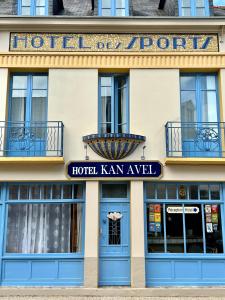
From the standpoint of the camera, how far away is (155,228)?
10961mm

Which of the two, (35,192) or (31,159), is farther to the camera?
(35,192)

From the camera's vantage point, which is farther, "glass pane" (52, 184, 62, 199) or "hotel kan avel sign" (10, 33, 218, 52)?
"hotel kan avel sign" (10, 33, 218, 52)

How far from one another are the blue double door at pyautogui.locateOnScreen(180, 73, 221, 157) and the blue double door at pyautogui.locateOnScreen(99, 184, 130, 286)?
2546 mm

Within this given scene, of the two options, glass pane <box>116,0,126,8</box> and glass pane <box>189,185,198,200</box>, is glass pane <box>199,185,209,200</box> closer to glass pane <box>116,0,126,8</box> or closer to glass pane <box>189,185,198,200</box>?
glass pane <box>189,185,198,200</box>

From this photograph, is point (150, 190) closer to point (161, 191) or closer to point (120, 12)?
point (161, 191)

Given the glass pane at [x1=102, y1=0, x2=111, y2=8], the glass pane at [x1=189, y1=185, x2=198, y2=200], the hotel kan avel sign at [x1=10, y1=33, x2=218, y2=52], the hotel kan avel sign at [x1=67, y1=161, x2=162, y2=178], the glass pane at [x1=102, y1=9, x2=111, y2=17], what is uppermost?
the glass pane at [x1=102, y1=0, x2=111, y2=8]

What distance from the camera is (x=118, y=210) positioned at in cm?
1105

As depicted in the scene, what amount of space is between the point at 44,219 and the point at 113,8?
268 inches

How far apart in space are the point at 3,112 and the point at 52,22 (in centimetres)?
306

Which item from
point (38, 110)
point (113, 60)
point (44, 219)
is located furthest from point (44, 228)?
point (113, 60)

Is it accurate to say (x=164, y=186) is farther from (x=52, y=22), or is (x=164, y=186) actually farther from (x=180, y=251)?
(x=52, y=22)

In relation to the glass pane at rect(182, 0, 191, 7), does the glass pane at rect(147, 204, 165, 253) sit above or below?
below

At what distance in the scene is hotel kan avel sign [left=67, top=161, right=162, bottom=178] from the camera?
428 inches

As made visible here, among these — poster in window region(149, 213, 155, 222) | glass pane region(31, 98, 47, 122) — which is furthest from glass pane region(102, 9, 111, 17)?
poster in window region(149, 213, 155, 222)
